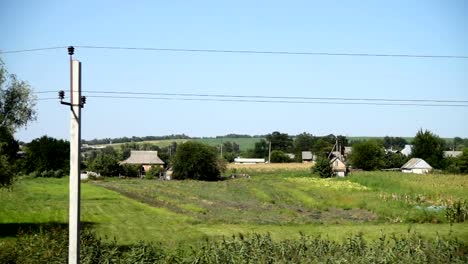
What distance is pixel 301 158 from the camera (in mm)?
155750

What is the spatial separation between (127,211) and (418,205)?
22.7m

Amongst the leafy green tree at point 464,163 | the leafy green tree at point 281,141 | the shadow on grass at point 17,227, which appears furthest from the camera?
the leafy green tree at point 281,141

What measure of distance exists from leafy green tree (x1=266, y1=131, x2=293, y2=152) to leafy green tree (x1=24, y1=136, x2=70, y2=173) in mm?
106325

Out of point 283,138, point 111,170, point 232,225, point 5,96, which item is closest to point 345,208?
point 232,225

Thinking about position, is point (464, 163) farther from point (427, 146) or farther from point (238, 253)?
point (238, 253)

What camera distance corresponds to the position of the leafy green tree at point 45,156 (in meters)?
89.3

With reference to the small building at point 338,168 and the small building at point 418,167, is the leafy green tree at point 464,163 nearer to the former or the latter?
the small building at point 418,167

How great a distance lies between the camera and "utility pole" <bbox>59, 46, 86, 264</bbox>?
8344mm

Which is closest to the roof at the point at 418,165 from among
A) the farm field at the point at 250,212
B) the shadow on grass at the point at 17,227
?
the farm field at the point at 250,212

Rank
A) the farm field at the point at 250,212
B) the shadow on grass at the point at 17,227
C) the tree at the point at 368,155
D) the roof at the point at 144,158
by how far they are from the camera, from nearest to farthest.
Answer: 1. the shadow on grass at the point at 17,227
2. the farm field at the point at 250,212
3. the tree at the point at 368,155
4. the roof at the point at 144,158

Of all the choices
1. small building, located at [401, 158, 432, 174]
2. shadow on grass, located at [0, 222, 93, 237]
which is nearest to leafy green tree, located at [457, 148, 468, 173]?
small building, located at [401, 158, 432, 174]

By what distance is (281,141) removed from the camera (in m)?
191

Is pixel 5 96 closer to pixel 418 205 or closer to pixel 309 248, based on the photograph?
pixel 309 248

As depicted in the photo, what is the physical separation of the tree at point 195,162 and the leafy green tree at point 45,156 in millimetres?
20895
